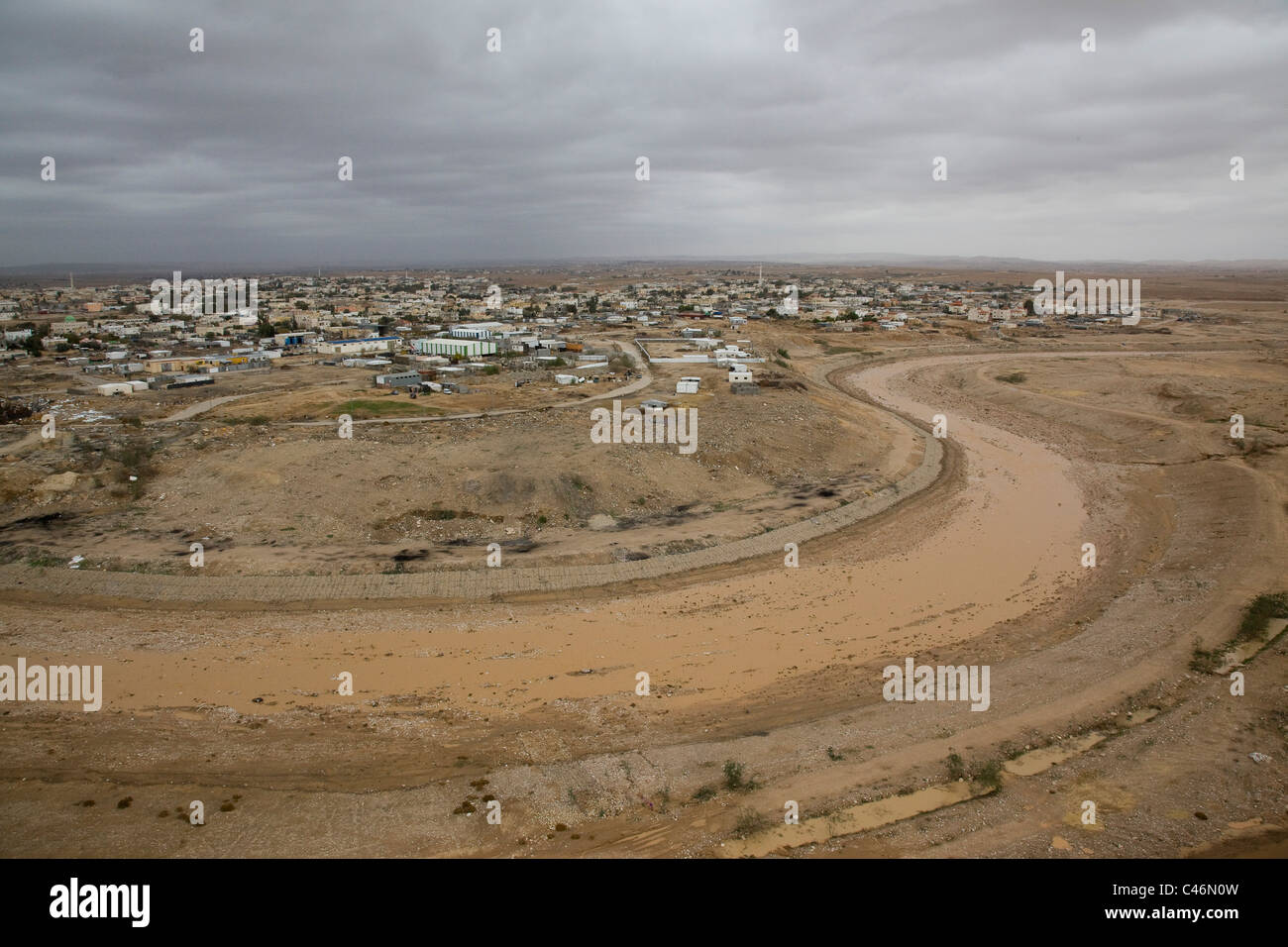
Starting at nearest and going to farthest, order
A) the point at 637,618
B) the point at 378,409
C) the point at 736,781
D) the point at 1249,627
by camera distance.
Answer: the point at 736,781 < the point at 1249,627 < the point at 637,618 < the point at 378,409

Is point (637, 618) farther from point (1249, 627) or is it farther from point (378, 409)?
point (378, 409)

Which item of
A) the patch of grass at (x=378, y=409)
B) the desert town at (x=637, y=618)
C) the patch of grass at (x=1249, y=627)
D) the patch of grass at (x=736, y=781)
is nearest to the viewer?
the desert town at (x=637, y=618)

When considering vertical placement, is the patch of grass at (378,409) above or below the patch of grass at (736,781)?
above

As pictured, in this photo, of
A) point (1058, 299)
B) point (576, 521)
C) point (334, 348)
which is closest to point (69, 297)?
point (334, 348)

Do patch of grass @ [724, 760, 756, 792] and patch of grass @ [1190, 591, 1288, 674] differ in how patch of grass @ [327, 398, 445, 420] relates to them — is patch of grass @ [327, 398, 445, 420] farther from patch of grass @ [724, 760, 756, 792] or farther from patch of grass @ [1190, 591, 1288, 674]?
patch of grass @ [1190, 591, 1288, 674]

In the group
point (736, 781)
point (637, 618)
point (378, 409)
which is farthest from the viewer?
point (378, 409)

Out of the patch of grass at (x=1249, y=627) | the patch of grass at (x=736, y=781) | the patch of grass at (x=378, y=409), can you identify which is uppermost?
the patch of grass at (x=378, y=409)

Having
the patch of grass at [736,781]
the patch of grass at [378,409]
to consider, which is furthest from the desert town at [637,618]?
the patch of grass at [378,409]

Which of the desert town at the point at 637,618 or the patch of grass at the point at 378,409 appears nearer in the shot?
the desert town at the point at 637,618

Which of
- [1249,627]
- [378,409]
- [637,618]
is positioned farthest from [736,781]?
[378,409]

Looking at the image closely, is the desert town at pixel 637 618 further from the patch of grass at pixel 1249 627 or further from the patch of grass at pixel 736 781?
the patch of grass at pixel 736 781

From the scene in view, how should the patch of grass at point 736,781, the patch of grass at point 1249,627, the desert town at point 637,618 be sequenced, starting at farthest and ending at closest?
the patch of grass at point 1249,627
the patch of grass at point 736,781
the desert town at point 637,618
